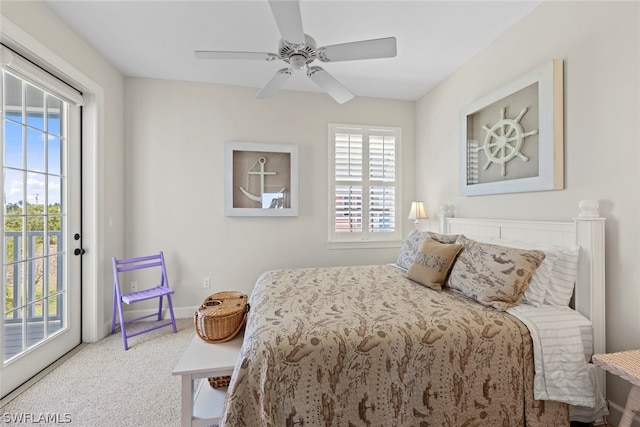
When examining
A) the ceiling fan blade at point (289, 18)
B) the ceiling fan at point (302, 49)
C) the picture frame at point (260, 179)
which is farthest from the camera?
the picture frame at point (260, 179)

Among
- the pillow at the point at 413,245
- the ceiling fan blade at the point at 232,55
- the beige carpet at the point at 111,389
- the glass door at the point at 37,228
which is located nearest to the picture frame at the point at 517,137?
the pillow at the point at 413,245

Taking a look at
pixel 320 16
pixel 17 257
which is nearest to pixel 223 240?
pixel 17 257

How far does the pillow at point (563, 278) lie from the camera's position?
1701 mm

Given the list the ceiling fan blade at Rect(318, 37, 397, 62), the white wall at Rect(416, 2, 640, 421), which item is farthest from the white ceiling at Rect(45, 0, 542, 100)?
the ceiling fan blade at Rect(318, 37, 397, 62)

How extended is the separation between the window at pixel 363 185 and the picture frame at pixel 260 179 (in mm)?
518

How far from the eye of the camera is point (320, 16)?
2.11 meters

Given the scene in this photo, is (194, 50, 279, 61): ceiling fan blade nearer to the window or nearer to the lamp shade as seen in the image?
the window

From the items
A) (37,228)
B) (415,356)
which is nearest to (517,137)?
(415,356)

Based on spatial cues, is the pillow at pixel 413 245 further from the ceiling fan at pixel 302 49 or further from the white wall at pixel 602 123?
the ceiling fan at pixel 302 49

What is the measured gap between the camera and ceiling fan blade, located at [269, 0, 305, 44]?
4.34 feet

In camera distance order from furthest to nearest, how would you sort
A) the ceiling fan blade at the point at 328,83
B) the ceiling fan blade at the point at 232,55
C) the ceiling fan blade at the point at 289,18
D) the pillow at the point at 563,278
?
1. the ceiling fan blade at the point at 328,83
2. the ceiling fan blade at the point at 232,55
3. the pillow at the point at 563,278
4. the ceiling fan blade at the point at 289,18

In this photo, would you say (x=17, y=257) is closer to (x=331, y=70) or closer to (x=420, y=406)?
(x=420, y=406)

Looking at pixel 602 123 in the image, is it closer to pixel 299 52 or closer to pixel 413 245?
pixel 413 245

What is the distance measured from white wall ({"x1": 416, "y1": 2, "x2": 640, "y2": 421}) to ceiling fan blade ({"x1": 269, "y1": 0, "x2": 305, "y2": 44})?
176cm
